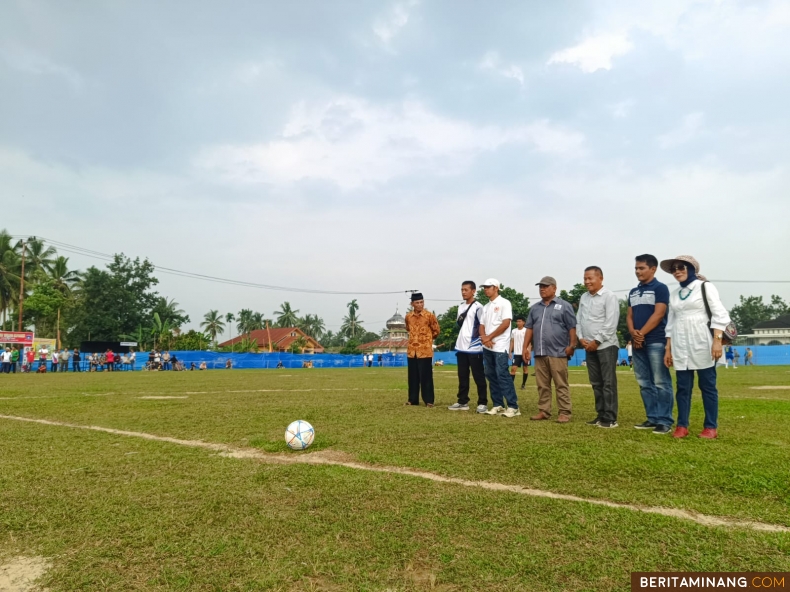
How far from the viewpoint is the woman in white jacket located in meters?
5.14

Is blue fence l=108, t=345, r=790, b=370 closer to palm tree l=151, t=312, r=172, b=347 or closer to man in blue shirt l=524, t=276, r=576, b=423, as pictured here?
Result: palm tree l=151, t=312, r=172, b=347

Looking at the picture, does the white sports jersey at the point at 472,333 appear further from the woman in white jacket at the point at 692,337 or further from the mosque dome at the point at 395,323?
the mosque dome at the point at 395,323

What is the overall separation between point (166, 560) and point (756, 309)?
129024mm

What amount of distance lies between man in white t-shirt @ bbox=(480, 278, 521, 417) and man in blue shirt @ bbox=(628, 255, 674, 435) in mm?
1682

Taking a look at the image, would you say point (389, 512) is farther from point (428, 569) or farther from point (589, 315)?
point (589, 315)

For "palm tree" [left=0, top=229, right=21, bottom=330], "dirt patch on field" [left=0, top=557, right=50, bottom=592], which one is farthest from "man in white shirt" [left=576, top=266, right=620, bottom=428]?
"palm tree" [left=0, top=229, right=21, bottom=330]

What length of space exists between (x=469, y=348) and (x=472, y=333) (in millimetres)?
238

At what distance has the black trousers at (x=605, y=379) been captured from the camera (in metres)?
6.05

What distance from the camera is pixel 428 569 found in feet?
7.27

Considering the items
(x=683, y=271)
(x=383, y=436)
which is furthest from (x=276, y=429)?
(x=683, y=271)

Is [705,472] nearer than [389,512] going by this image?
No

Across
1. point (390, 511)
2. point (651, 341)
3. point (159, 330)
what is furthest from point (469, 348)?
point (159, 330)

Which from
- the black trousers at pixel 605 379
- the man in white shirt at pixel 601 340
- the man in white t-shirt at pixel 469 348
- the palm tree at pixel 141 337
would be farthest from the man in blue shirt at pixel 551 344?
the palm tree at pixel 141 337

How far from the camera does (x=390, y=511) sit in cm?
291
